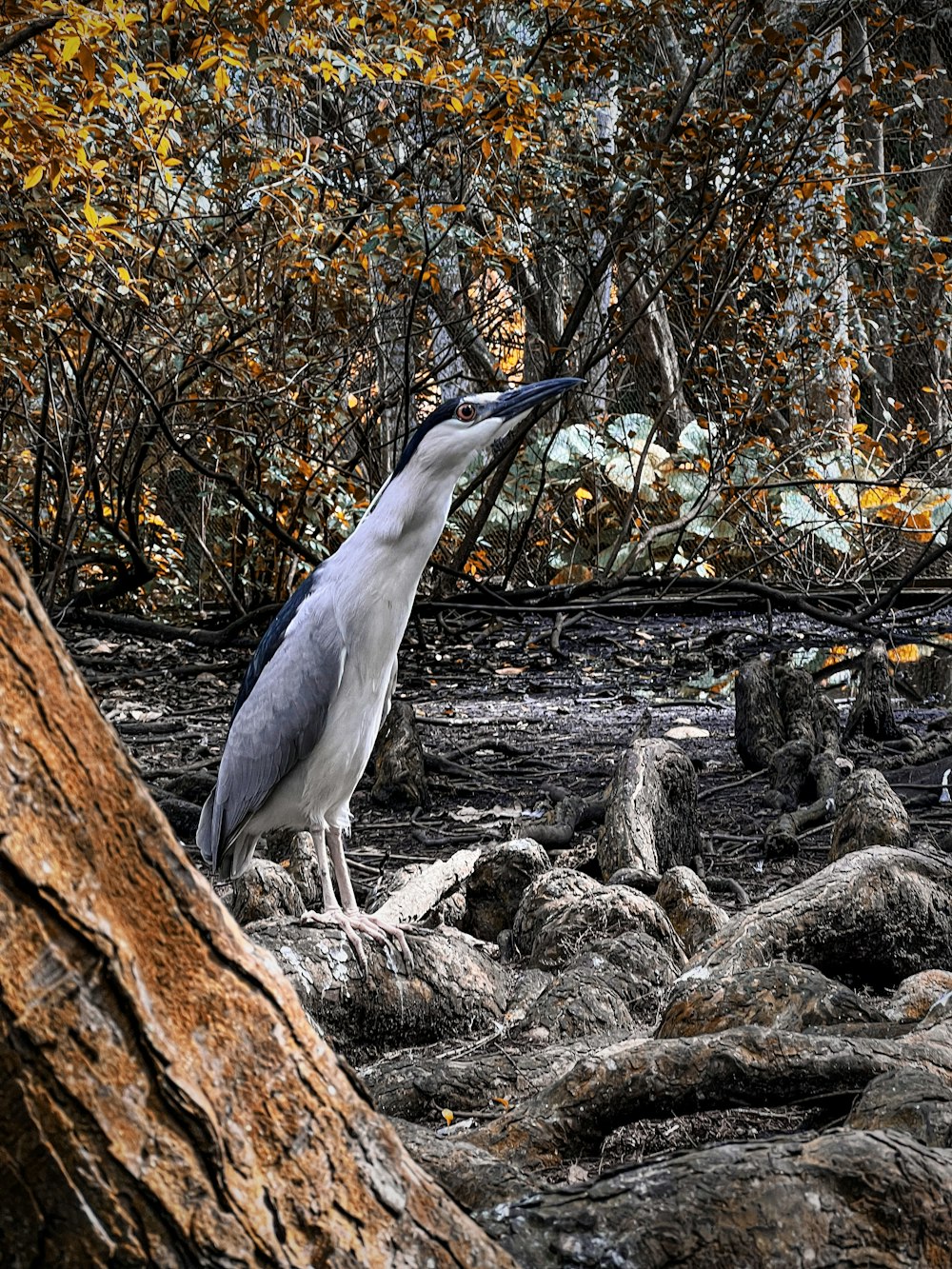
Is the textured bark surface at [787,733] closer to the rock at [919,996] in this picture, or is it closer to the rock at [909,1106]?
the rock at [919,996]

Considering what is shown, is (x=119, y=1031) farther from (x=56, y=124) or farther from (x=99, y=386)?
(x=99, y=386)

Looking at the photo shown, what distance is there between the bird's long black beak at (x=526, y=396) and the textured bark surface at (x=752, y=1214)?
2.41 metres

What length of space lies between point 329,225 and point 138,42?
53.5 inches

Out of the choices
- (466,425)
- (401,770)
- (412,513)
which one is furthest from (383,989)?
(401,770)

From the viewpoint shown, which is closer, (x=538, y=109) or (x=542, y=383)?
(x=542, y=383)

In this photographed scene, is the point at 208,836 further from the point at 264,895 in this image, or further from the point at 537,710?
the point at 537,710

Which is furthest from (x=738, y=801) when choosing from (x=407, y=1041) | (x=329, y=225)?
(x=329, y=225)

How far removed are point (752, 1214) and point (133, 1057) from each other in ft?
2.45

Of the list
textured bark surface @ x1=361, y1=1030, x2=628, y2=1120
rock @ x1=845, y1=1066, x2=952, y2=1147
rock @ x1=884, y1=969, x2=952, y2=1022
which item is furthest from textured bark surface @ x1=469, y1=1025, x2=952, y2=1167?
rock @ x1=884, y1=969, x2=952, y2=1022

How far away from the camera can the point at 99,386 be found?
30.2ft

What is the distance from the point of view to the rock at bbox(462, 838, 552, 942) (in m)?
4.39

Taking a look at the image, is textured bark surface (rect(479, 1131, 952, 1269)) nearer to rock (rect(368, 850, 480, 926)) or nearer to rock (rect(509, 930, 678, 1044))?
rock (rect(509, 930, 678, 1044))

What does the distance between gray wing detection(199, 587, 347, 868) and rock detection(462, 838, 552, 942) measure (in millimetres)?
750

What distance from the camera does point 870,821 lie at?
14.3ft
